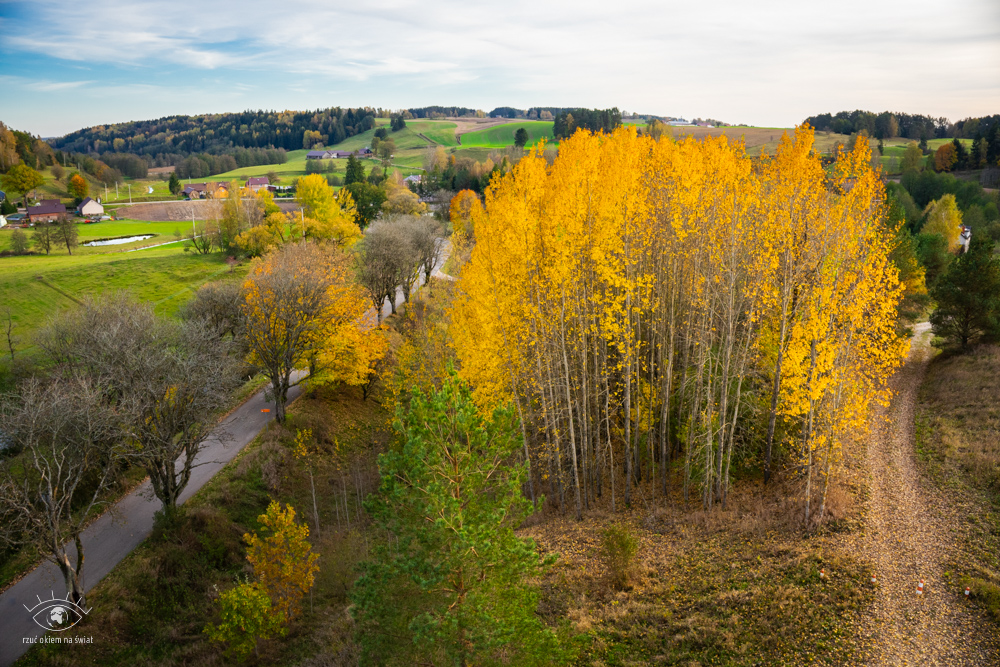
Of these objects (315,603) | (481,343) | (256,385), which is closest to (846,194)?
(481,343)

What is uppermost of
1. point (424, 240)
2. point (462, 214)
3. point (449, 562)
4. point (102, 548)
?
point (462, 214)

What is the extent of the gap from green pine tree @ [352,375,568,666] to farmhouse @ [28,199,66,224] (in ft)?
287

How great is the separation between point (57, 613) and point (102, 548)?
3.64m

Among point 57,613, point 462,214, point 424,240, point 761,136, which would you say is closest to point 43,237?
point 424,240

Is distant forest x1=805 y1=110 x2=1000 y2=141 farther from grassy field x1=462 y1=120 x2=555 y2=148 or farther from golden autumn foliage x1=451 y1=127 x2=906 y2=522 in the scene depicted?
golden autumn foliage x1=451 y1=127 x2=906 y2=522

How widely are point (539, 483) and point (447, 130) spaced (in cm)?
17941

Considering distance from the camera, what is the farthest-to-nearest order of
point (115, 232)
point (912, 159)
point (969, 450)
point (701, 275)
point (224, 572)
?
point (912, 159) → point (115, 232) → point (969, 450) → point (224, 572) → point (701, 275)

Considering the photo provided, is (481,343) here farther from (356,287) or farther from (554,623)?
(356,287)

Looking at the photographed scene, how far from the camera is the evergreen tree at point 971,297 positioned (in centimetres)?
2781

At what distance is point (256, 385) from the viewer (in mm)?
33438

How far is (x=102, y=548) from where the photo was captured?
1878cm

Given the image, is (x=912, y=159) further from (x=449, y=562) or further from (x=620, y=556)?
(x=449, y=562)

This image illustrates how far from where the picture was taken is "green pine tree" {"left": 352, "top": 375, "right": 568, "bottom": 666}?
9.99 m

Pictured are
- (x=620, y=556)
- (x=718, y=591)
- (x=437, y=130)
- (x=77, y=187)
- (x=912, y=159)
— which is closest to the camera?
(x=718, y=591)
